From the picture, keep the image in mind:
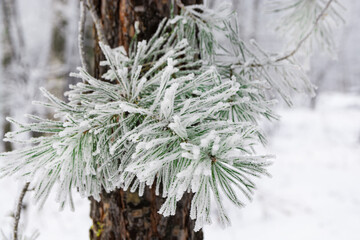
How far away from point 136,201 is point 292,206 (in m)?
4.78

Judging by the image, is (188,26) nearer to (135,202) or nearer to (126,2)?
(126,2)

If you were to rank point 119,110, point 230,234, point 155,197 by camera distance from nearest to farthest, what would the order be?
point 119,110, point 155,197, point 230,234

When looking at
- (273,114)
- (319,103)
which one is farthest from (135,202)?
(319,103)

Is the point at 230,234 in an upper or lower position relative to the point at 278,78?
lower

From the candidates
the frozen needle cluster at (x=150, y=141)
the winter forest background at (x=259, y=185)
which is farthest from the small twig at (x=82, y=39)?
the winter forest background at (x=259, y=185)

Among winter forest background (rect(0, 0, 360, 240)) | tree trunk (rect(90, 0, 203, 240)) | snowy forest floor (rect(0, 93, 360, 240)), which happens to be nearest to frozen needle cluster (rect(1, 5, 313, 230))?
tree trunk (rect(90, 0, 203, 240))

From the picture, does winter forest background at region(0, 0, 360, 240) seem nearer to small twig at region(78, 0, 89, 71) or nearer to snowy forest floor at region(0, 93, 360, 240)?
snowy forest floor at region(0, 93, 360, 240)

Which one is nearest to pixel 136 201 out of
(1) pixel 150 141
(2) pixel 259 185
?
(1) pixel 150 141

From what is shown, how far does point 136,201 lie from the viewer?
0.91 meters

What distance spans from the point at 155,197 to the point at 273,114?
0.44 meters

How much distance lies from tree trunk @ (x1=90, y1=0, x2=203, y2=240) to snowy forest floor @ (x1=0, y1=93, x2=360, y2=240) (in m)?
2.32

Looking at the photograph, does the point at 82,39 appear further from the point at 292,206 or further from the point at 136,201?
the point at 292,206

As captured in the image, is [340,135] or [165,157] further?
[340,135]

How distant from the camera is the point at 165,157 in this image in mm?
507
